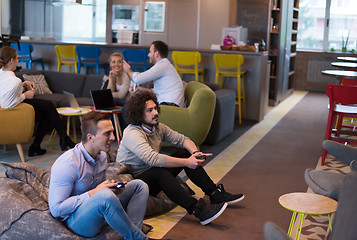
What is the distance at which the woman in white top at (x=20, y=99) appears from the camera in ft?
16.3

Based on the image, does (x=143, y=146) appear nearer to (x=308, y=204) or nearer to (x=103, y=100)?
(x=308, y=204)

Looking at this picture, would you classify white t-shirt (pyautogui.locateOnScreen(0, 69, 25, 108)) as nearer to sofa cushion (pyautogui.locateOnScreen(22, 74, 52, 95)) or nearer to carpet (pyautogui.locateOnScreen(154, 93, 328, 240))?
sofa cushion (pyautogui.locateOnScreen(22, 74, 52, 95))

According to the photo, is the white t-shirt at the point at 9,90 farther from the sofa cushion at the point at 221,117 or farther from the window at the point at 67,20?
the window at the point at 67,20

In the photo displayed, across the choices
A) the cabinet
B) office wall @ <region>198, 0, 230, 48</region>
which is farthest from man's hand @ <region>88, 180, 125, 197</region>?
office wall @ <region>198, 0, 230, 48</region>

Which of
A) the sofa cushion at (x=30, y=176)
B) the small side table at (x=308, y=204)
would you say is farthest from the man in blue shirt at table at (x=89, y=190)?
the small side table at (x=308, y=204)

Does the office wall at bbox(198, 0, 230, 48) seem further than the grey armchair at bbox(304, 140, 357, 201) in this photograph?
Yes

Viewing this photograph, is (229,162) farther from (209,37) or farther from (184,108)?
(209,37)

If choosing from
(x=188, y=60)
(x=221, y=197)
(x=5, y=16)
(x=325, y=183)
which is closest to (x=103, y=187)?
(x=221, y=197)

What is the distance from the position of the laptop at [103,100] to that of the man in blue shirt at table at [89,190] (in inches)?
106

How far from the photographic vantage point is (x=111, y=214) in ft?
9.12

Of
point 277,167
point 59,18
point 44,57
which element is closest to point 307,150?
point 277,167

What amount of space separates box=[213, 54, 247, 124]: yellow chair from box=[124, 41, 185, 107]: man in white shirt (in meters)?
2.13

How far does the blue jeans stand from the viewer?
2754 millimetres

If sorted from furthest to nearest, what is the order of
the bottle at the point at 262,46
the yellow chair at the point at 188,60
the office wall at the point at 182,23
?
the office wall at the point at 182,23, the bottle at the point at 262,46, the yellow chair at the point at 188,60
